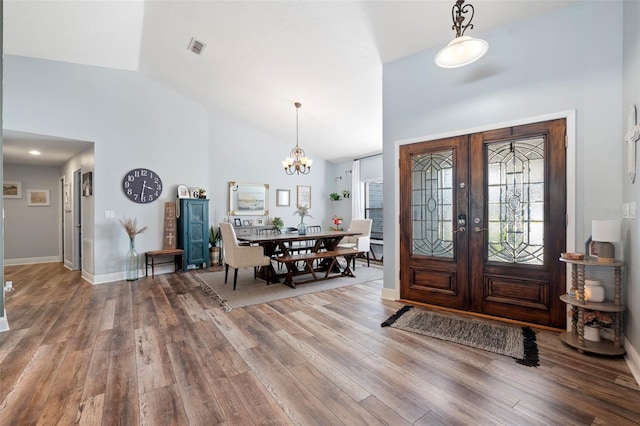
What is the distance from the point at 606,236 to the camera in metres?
2.22

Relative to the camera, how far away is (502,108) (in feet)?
9.50

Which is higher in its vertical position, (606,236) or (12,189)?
(12,189)

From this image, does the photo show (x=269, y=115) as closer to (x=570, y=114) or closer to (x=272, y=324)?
(x=272, y=324)

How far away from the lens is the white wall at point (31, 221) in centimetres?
628

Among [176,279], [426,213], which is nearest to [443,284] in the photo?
[426,213]

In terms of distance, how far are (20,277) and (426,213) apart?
6730mm

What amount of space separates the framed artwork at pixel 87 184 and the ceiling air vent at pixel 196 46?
8.85 ft

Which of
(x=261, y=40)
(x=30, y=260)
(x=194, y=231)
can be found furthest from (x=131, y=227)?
(x=261, y=40)

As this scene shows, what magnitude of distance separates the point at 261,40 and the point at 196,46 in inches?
43.5

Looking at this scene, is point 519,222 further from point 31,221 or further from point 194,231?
point 31,221

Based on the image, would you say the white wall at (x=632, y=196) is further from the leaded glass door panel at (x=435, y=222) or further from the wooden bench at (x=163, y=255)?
the wooden bench at (x=163, y=255)

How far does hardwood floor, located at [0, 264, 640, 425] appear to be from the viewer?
1595mm

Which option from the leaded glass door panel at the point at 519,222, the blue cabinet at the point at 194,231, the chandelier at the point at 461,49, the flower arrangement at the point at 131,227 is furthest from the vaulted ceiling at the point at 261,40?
the flower arrangement at the point at 131,227

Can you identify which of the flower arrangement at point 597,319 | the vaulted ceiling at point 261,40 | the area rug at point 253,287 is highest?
the vaulted ceiling at point 261,40
